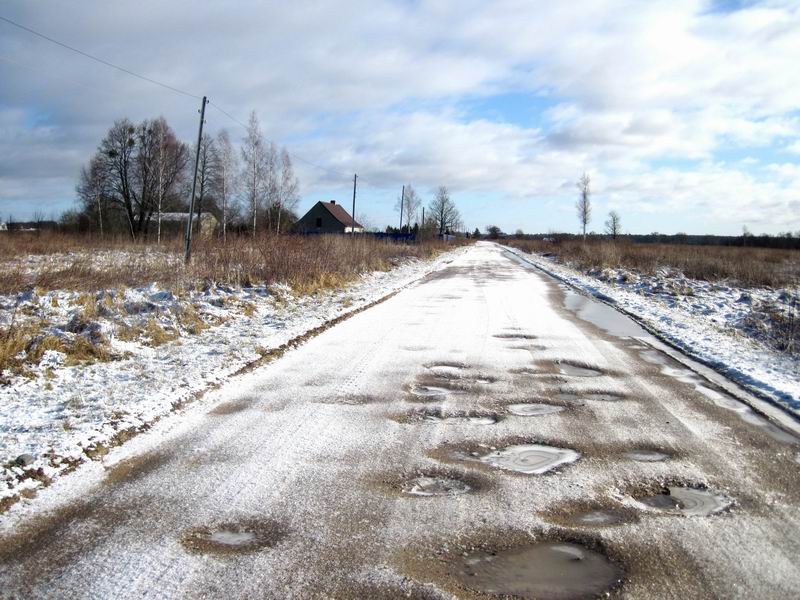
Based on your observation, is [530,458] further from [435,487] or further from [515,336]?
[515,336]

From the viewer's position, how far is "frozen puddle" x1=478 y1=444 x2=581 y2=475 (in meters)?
3.98

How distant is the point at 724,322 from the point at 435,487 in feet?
35.3

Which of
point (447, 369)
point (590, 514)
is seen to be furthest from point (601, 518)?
point (447, 369)

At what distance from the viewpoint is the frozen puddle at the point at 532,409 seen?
5.22 meters

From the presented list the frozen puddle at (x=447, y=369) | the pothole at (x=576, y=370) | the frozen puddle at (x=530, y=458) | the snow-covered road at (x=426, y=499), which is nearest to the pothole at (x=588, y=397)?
the snow-covered road at (x=426, y=499)

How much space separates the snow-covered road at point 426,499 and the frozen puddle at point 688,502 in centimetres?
1

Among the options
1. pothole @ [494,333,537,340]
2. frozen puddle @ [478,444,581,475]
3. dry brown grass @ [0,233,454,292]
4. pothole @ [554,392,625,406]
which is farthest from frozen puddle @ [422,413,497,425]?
dry brown grass @ [0,233,454,292]

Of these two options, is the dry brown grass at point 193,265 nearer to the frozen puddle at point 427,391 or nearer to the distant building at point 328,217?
the frozen puddle at point 427,391

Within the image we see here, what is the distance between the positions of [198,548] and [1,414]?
9.66 ft

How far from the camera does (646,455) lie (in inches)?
167

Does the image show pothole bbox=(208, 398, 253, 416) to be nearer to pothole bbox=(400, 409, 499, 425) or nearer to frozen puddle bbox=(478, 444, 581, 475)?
pothole bbox=(400, 409, 499, 425)

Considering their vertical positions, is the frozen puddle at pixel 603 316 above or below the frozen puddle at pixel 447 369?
above

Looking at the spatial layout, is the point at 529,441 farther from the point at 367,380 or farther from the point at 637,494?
the point at 367,380

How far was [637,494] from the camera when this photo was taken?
11.7 ft
